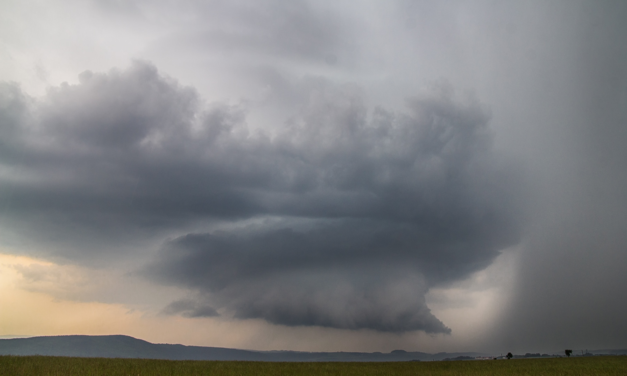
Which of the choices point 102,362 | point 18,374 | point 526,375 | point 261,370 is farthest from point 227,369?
point 526,375

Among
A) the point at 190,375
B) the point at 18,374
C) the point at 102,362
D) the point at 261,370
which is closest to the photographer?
the point at 18,374

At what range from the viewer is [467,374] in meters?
59.0

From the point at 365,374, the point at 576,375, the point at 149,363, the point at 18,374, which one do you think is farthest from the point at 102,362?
the point at 576,375

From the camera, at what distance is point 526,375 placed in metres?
61.4

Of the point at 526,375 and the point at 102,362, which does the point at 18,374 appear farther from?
the point at 526,375

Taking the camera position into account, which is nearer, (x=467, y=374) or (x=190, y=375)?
(x=190, y=375)

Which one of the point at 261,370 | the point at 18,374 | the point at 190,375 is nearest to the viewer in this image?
the point at 18,374

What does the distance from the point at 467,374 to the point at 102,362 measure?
166ft

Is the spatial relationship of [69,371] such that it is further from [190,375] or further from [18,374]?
[190,375]

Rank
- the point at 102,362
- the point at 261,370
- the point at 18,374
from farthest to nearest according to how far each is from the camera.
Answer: the point at 261,370 → the point at 102,362 → the point at 18,374

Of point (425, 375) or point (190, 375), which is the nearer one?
point (190, 375)

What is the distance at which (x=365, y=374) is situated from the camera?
2365 inches

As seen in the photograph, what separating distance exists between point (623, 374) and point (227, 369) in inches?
2219

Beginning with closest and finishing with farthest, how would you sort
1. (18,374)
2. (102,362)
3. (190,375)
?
1. (18,374)
2. (190,375)
3. (102,362)
